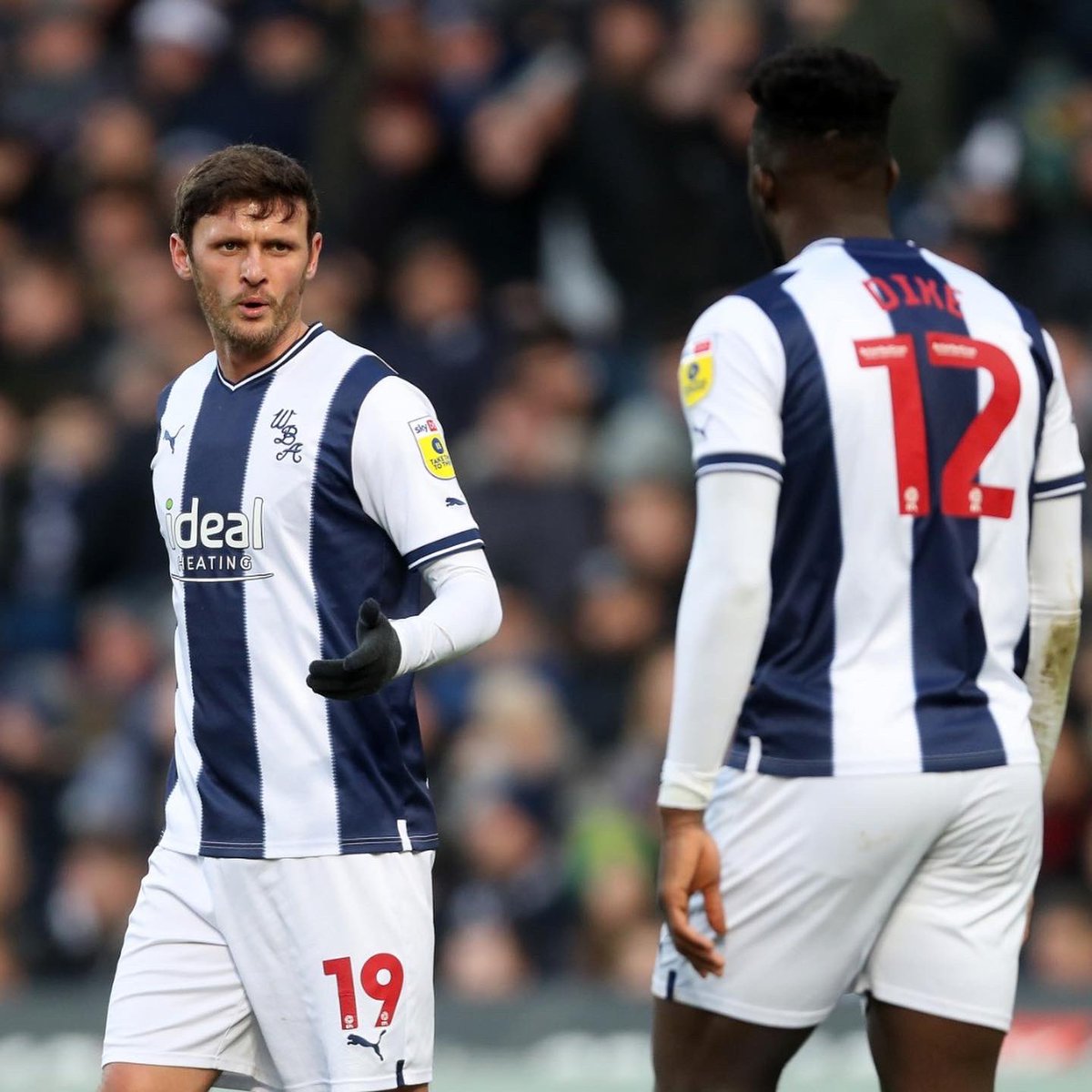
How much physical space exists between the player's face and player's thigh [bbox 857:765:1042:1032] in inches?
57.1

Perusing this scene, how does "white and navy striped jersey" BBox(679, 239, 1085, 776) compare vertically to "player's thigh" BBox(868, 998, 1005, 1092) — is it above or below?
above

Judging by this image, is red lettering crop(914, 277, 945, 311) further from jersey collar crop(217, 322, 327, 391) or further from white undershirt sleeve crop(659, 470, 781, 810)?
jersey collar crop(217, 322, 327, 391)

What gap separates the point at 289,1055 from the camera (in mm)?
3869

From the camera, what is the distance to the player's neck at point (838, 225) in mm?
4012

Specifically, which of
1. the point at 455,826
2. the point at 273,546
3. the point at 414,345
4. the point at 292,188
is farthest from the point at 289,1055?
the point at 414,345

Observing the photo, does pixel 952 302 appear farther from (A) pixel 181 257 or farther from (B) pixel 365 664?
(A) pixel 181 257

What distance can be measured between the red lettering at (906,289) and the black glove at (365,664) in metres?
1.08

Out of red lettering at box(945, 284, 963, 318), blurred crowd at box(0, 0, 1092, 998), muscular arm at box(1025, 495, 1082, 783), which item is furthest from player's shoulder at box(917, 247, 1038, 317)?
blurred crowd at box(0, 0, 1092, 998)

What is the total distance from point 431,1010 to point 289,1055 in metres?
0.27

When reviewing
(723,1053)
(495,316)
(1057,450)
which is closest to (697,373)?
(1057,450)

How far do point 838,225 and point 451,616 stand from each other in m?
1.02

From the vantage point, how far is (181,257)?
161 inches

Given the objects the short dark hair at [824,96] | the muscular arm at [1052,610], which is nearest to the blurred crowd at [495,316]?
the muscular arm at [1052,610]

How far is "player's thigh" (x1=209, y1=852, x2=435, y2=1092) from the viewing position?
3820mm
